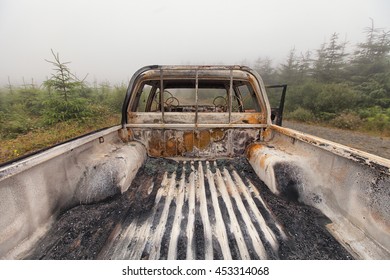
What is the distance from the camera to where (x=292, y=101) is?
16453 millimetres

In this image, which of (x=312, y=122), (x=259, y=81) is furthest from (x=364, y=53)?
(x=259, y=81)

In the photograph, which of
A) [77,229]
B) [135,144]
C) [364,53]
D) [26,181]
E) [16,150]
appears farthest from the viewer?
[364,53]

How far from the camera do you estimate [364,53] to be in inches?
686

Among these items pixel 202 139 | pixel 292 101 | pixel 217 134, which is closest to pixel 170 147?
pixel 202 139

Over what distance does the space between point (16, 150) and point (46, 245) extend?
608 cm

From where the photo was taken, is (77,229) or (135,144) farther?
(135,144)

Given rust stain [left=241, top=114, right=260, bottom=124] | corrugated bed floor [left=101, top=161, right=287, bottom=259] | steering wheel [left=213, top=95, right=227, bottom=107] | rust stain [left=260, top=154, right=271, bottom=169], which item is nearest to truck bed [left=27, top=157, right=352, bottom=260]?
corrugated bed floor [left=101, top=161, right=287, bottom=259]

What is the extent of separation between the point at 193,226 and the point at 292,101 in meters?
18.0

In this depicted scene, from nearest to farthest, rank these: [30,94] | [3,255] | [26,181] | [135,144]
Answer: [3,255] < [26,181] < [135,144] < [30,94]

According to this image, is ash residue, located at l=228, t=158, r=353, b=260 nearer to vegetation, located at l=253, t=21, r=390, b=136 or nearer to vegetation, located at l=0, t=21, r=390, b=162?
vegetation, located at l=0, t=21, r=390, b=162

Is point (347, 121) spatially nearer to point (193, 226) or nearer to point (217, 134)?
point (217, 134)

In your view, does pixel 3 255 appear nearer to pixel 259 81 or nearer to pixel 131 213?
pixel 131 213

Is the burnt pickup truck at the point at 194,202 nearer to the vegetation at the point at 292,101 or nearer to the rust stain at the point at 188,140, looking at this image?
the rust stain at the point at 188,140

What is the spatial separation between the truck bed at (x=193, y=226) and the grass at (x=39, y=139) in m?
5.43
